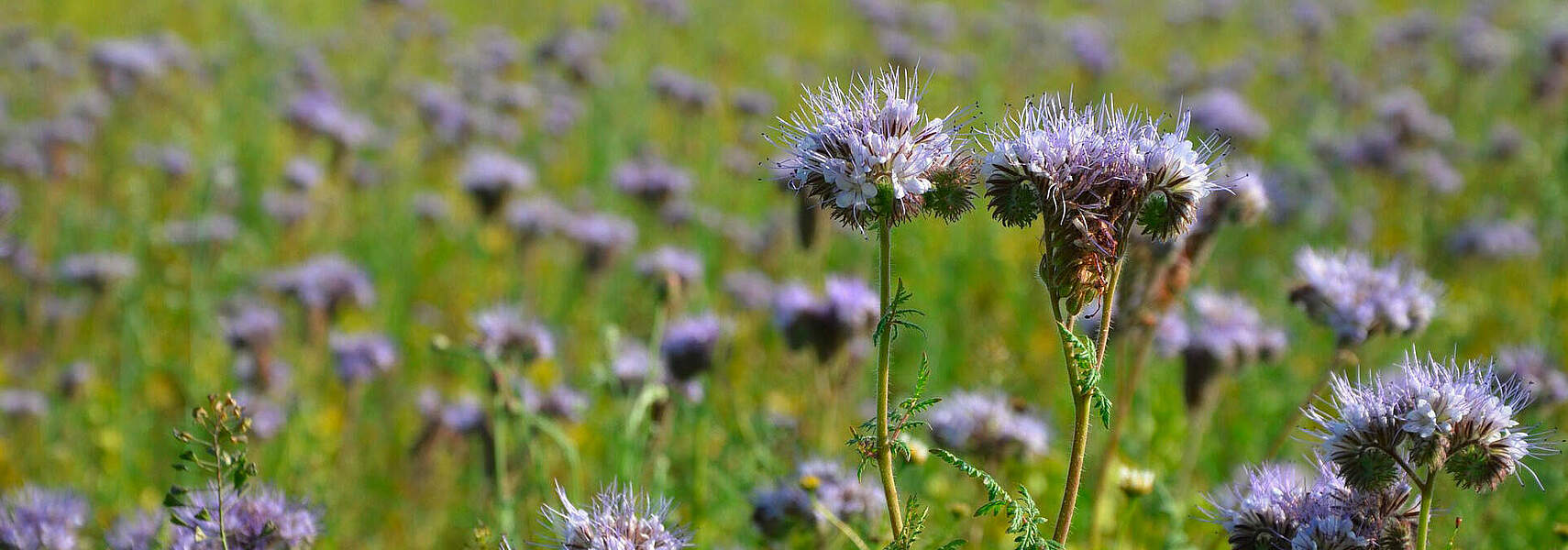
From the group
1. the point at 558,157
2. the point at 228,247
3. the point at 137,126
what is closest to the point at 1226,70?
the point at 558,157

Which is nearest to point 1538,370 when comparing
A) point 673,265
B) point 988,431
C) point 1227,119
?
point 988,431

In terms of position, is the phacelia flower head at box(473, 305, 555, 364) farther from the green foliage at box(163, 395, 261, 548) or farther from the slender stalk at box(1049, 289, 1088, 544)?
the slender stalk at box(1049, 289, 1088, 544)

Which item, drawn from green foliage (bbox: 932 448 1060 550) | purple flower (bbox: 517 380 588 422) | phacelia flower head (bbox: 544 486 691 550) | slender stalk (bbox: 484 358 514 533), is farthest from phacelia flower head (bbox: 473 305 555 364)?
green foliage (bbox: 932 448 1060 550)

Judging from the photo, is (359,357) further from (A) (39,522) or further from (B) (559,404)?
(A) (39,522)

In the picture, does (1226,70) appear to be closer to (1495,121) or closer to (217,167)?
(1495,121)

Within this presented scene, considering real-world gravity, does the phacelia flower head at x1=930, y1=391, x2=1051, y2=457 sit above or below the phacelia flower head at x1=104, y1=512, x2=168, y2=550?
above

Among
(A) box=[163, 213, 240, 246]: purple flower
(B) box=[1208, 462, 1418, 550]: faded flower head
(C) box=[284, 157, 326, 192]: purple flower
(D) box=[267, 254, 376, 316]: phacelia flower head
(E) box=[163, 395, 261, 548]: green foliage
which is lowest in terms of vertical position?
(B) box=[1208, 462, 1418, 550]: faded flower head

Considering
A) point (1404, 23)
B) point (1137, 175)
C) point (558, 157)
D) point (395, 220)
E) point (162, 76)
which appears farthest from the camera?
point (1404, 23)

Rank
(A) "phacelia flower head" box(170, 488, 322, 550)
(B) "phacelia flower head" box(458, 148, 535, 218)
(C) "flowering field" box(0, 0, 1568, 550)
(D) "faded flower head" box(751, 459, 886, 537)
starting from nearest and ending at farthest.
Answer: (C) "flowering field" box(0, 0, 1568, 550), (A) "phacelia flower head" box(170, 488, 322, 550), (D) "faded flower head" box(751, 459, 886, 537), (B) "phacelia flower head" box(458, 148, 535, 218)

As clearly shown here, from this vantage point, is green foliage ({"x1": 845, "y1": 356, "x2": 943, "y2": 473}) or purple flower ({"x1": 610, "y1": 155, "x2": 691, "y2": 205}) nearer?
green foliage ({"x1": 845, "y1": 356, "x2": 943, "y2": 473})
